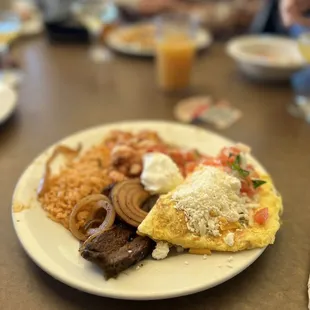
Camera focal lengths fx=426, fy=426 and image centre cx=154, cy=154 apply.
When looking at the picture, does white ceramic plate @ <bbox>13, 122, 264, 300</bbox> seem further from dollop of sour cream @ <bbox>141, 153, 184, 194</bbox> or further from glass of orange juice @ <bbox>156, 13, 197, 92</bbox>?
glass of orange juice @ <bbox>156, 13, 197, 92</bbox>

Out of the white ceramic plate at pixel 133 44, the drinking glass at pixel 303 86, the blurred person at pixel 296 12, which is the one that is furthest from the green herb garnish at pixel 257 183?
the white ceramic plate at pixel 133 44

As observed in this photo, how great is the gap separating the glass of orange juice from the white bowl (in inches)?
8.2

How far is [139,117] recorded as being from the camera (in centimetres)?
154

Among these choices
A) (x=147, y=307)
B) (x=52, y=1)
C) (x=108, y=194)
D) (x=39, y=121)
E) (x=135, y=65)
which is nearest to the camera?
(x=147, y=307)

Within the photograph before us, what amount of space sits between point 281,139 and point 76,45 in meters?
1.23

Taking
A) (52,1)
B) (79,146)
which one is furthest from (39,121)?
(52,1)

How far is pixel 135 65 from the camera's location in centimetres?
194

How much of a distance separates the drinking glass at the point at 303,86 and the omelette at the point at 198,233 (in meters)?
0.77

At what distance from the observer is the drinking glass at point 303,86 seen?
148cm

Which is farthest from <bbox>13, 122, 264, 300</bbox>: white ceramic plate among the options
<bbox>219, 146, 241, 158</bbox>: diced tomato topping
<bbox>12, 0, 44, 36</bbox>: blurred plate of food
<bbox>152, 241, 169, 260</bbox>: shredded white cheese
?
<bbox>12, 0, 44, 36</bbox>: blurred plate of food

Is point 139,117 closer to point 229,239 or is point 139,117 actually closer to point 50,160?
point 50,160

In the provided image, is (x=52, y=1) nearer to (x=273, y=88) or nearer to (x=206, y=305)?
(x=273, y=88)

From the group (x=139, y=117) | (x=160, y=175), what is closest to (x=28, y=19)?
(x=139, y=117)

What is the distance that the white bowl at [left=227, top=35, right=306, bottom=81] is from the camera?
1.68m
